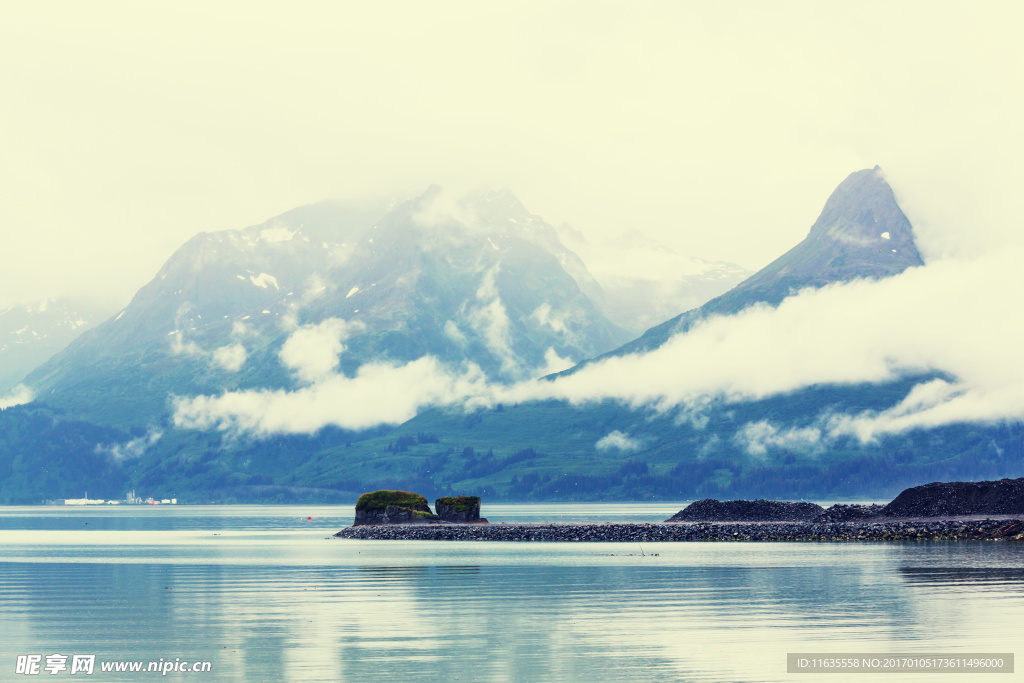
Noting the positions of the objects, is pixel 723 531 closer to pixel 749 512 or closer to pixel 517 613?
pixel 749 512

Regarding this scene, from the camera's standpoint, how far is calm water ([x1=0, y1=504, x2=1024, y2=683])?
44.5 metres

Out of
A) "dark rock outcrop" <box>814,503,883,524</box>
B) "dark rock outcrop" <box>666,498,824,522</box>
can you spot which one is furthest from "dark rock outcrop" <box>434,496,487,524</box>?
"dark rock outcrop" <box>814,503,883,524</box>

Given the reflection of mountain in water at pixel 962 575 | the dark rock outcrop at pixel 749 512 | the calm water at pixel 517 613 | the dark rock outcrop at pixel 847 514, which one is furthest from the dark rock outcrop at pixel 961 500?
the reflection of mountain in water at pixel 962 575

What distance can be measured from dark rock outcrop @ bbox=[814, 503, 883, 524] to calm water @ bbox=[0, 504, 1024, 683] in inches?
2216

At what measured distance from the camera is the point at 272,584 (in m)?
85.8

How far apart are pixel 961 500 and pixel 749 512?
33.7 metres

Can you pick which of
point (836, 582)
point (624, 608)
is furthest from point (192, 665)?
point (836, 582)

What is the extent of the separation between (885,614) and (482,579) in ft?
127

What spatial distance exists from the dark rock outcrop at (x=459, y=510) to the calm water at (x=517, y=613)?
70.8m

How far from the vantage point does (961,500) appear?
16462 centimetres

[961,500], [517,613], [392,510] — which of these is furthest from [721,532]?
[517,613]

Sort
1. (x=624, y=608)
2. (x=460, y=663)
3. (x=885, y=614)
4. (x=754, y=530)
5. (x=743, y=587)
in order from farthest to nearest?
(x=754, y=530) < (x=743, y=587) < (x=624, y=608) < (x=885, y=614) < (x=460, y=663)

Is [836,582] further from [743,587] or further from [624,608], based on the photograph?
[624,608]

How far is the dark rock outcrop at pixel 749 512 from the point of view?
595 feet
